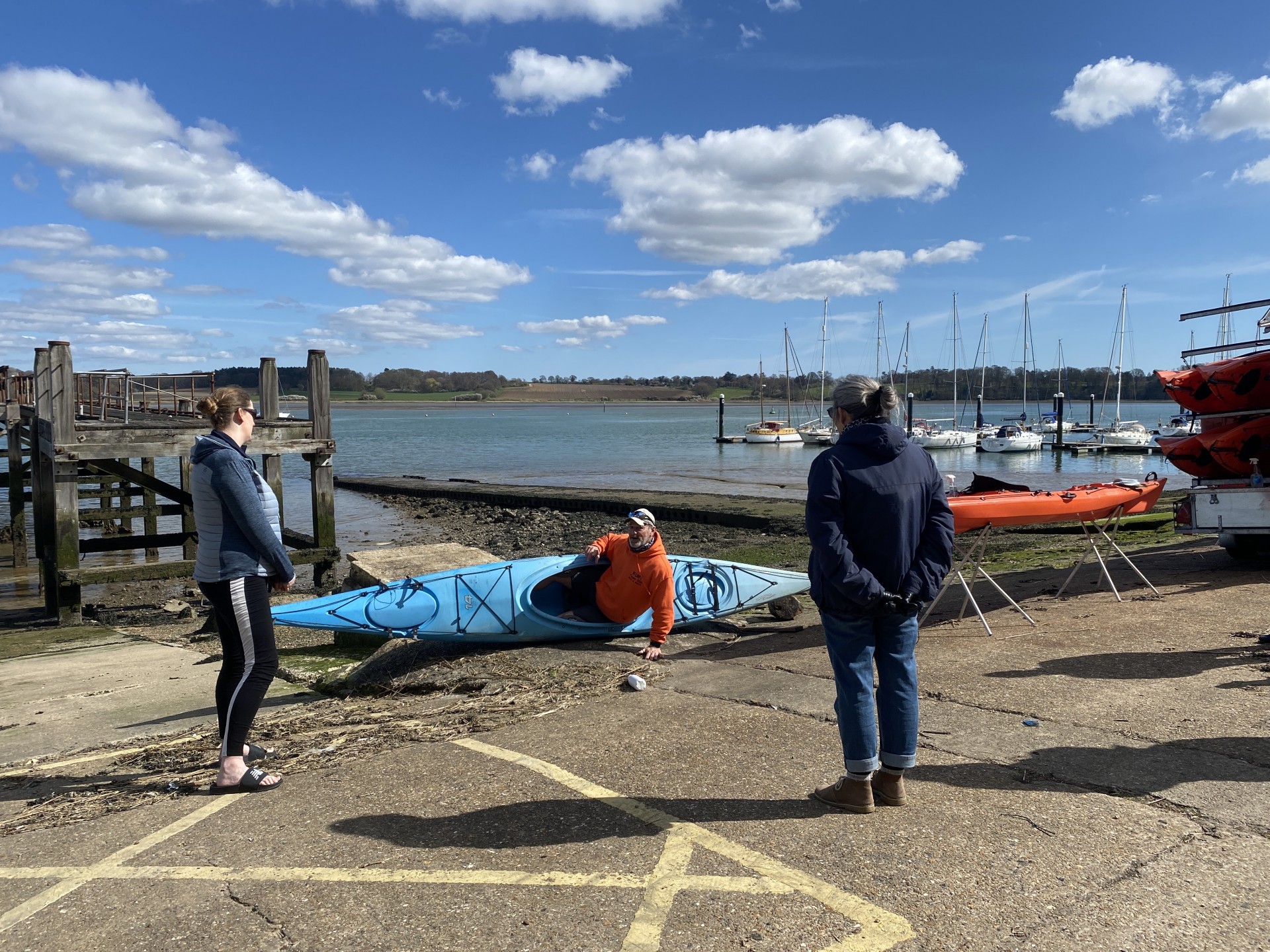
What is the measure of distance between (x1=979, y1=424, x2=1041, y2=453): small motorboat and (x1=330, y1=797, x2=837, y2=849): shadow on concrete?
5940 cm

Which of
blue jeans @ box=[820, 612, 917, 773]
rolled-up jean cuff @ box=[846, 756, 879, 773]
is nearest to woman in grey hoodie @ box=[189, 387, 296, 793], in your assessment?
blue jeans @ box=[820, 612, 917, 773]

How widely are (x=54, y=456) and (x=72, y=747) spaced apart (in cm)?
776

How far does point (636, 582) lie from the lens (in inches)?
291

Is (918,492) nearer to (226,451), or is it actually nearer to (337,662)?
(226,451)

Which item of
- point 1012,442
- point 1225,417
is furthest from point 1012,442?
point 1225,417

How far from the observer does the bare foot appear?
4.47 meters

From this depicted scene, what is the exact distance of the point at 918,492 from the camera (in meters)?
3.75

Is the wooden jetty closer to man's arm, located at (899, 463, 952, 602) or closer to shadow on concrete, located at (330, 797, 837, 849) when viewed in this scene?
shadow on concrete, located at (330, 797, 837, 849)

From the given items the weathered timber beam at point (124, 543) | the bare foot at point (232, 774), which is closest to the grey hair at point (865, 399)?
the bare foot at point (232, 774)

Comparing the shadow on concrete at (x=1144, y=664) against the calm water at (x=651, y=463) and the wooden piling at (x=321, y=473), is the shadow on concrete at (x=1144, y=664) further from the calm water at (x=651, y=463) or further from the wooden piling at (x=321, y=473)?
the calm water at (x=651, y=463)

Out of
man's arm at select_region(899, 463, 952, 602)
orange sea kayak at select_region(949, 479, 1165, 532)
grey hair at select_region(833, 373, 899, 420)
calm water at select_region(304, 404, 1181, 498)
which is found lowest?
calm water at select_region(304, 404, 1181, 498)

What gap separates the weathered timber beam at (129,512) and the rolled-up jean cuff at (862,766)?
16.1 meters

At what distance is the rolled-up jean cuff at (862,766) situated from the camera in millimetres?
3812

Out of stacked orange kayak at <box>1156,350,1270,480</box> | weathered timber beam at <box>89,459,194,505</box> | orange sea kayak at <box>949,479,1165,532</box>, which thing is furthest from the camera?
weathered timber beam at <box>89,459,194,505</box>
